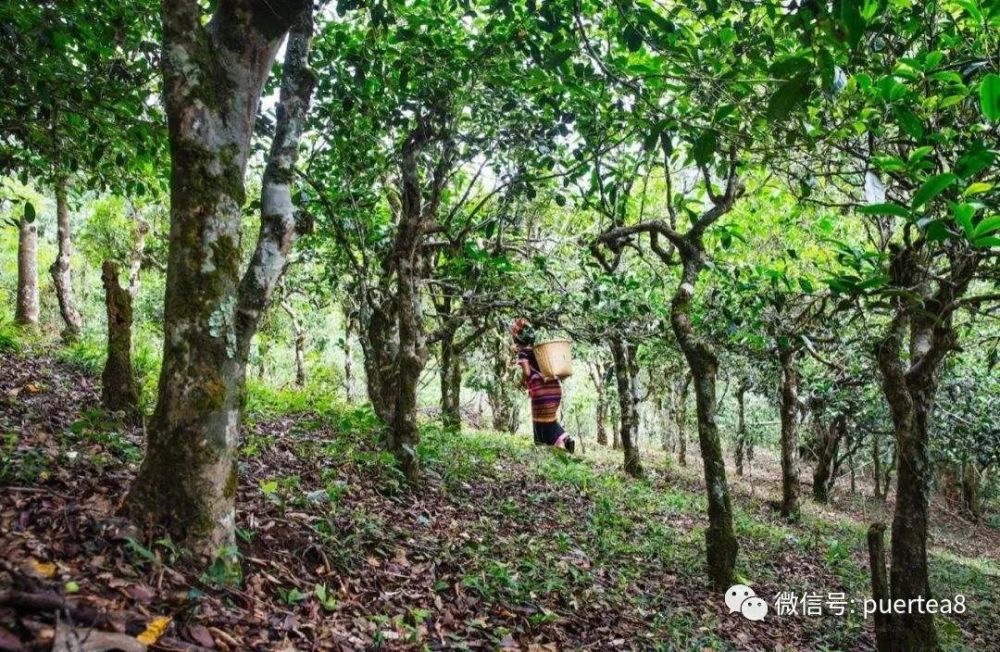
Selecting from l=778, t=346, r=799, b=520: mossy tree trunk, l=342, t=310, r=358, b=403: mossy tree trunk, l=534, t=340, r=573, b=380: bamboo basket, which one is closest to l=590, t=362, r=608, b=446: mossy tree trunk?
l=342, t=310, r=358, b=403: mossy tree trunk

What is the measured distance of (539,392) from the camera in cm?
1240

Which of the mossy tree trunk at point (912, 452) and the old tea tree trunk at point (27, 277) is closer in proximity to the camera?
the mossy tree trunk at point (912, 452)

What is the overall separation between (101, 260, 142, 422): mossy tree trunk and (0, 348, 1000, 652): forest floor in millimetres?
384

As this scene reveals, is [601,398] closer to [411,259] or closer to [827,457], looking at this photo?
[827,457]

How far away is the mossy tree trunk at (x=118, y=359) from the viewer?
618 centimetres

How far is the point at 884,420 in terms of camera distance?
17.8 metres

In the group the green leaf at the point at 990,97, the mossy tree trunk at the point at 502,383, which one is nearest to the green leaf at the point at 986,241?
the green leaf at the point at 990,97

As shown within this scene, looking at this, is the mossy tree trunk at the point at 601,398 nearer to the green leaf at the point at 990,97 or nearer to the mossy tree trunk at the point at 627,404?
the mossy tree trunk at the point at 627,404

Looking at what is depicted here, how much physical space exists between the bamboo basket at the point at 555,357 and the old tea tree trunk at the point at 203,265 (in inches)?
271

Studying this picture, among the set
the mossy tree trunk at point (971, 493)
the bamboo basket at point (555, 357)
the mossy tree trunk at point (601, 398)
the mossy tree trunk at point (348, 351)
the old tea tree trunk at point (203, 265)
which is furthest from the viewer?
the mossy tree trunk at point (601, 398)

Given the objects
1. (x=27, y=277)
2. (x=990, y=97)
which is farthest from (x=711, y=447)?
(x=27, y=277)

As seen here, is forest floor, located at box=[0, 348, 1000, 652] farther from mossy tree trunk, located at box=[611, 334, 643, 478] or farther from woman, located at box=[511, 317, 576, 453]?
mossy tree trunk, located at box=[611, 334, 643, 478]

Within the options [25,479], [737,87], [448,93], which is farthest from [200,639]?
[448,93]

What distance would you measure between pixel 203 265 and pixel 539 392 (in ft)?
31.0
